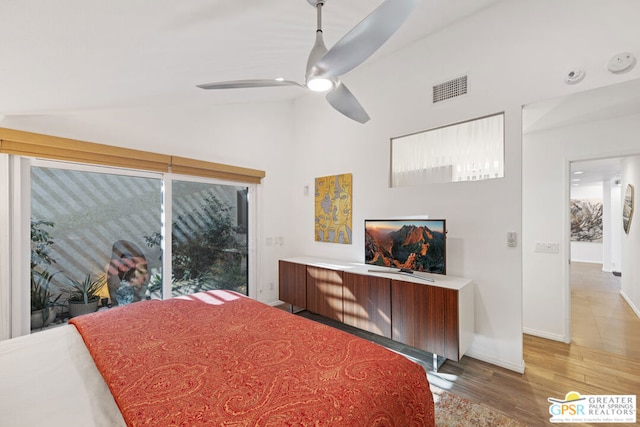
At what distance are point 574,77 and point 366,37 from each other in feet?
6.52

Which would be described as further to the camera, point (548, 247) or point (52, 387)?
point (548, 247)

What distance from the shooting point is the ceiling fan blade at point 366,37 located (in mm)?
1110

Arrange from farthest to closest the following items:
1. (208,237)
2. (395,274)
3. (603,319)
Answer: (208,237), (603,319), (395,274)

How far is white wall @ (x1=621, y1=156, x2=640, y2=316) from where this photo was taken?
3.61m

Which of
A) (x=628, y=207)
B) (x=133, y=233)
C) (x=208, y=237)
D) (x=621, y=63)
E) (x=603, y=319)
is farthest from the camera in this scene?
(x=628, y=207)

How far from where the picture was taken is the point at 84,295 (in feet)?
8.56

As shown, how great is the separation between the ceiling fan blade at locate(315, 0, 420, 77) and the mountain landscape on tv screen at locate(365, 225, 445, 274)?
1729 mm

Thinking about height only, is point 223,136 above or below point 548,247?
above

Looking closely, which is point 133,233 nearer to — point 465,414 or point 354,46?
point 354,46

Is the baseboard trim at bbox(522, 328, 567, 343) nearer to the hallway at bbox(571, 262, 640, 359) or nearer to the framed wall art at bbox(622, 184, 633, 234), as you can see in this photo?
the hallway at bbox(571, 262, 640, 359)

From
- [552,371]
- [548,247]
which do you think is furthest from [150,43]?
[548,247]

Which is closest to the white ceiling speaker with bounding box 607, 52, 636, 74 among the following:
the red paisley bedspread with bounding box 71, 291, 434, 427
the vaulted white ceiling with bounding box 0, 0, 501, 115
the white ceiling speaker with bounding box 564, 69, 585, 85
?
the white ceiling speaker with bounding box 564, 69, 585, 85

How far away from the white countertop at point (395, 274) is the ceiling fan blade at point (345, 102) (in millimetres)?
1511

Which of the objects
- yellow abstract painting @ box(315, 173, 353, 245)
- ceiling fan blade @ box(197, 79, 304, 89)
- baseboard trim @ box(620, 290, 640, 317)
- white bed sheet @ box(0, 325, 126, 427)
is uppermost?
ceiling fan blade @ box(197, 79, 304, 89)
